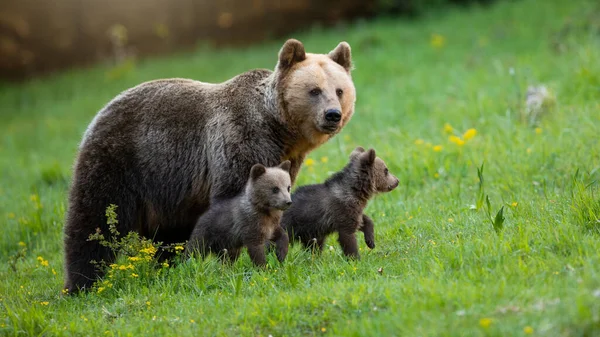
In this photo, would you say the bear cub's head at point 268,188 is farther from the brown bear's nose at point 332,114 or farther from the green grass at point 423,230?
the brown bear's nose at point 332,114

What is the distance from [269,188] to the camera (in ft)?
20.0

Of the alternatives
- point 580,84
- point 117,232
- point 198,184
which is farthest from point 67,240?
point 580,84

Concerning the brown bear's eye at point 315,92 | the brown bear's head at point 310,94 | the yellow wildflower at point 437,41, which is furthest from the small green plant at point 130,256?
the yellow wildflower at point 437,41

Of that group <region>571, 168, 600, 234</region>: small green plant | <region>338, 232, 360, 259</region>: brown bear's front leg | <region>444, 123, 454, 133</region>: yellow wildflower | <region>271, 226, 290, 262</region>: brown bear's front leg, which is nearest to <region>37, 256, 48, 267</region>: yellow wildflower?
<region>271, 226, 290, 262</region>: brown bear's front leg

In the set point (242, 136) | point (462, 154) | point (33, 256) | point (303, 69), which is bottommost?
point (33, 256)

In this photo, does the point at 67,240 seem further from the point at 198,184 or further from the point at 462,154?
the point at 462,154

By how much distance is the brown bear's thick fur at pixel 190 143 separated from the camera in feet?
21.5

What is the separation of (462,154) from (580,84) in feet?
8.94

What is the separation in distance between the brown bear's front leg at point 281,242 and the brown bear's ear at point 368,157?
935 mm

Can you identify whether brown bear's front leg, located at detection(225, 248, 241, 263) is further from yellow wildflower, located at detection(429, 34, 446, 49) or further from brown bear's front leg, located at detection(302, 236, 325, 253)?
yellow wildflower, located at detection(429, 34, 446, 49)

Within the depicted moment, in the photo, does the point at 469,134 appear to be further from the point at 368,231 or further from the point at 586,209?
the point at 586,209

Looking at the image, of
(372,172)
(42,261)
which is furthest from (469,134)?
(42,261)

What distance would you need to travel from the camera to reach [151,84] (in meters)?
7.27

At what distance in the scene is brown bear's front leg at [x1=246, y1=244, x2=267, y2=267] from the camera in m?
6.23
